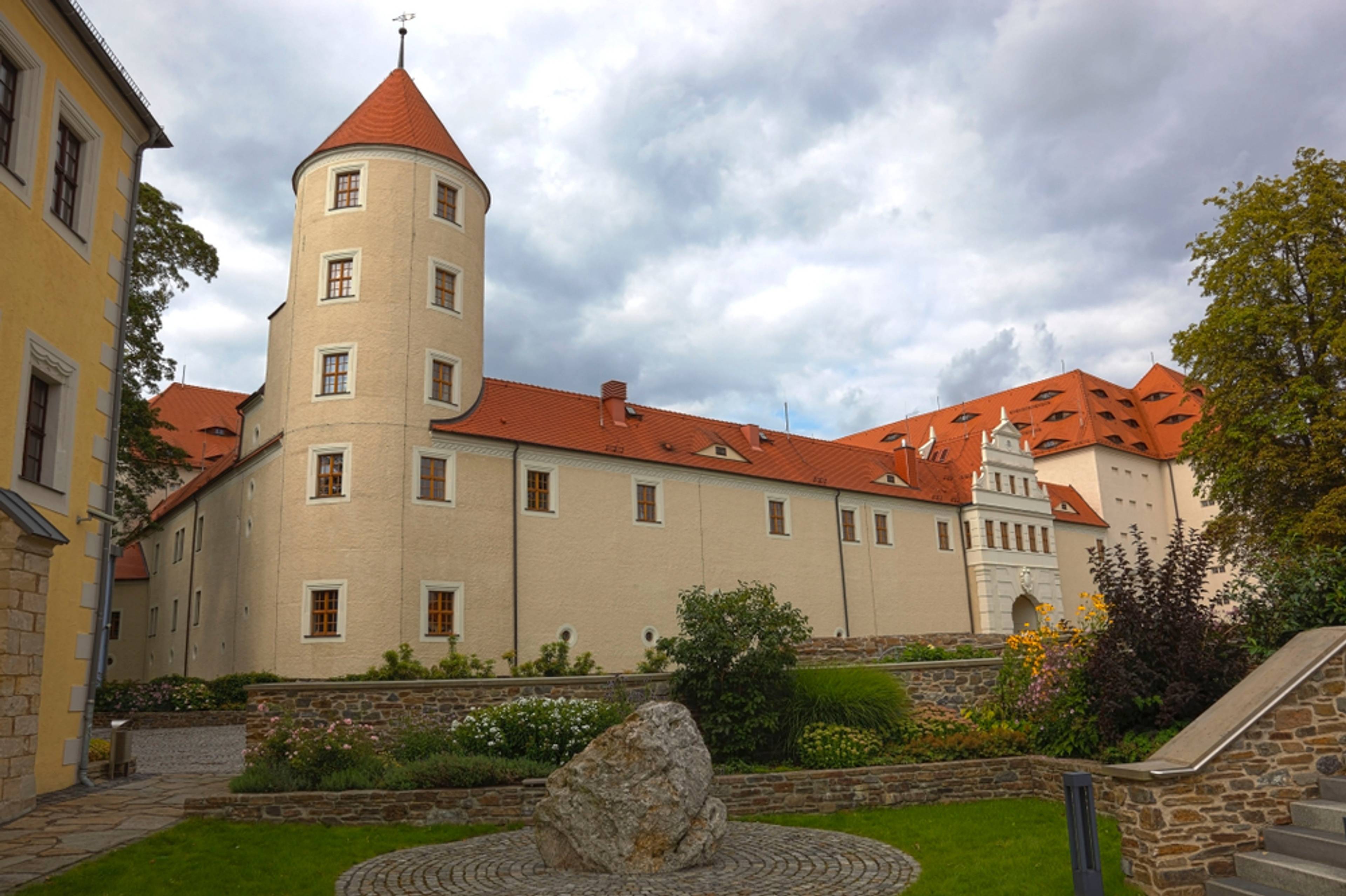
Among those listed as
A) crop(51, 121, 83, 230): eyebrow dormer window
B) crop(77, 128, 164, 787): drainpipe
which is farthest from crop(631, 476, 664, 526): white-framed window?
crop(51, 121, 83, 230): eyebrow dormer window

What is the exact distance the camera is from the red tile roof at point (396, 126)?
27.3 m

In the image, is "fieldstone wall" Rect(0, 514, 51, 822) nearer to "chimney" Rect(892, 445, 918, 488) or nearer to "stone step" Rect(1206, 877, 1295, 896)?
"stone step" Rect(1206, 877, 1295, 896)

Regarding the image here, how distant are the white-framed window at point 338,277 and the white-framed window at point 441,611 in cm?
826

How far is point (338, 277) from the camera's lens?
26547 millimetres

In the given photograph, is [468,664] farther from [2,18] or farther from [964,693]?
[2,18]

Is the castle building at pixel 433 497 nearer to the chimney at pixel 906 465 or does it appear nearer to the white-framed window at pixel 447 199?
the white-framed window at pixel 447 199

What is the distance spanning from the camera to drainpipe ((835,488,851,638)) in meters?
33.7

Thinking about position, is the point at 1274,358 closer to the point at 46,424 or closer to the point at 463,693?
the point at 463,693

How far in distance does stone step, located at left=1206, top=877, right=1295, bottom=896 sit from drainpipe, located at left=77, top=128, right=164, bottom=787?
13.5 meters

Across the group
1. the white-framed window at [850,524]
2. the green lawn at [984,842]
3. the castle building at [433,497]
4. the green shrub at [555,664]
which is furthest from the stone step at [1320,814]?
the white-framed window at [850,524]

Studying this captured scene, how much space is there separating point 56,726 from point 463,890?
7.69 meters

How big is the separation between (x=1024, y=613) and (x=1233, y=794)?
121 feet

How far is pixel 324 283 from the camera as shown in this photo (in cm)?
2652

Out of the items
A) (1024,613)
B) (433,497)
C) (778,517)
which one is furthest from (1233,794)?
(1024,613)
